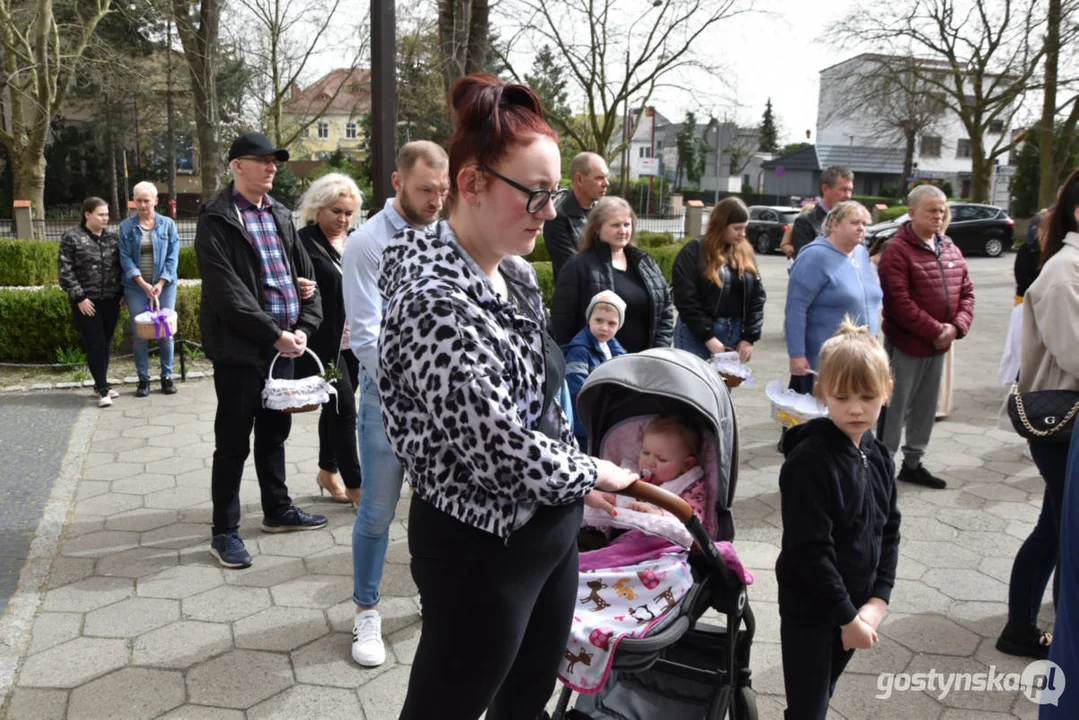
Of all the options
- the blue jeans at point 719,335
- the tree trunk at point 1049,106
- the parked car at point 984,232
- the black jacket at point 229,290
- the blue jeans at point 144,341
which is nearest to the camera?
the black jacket at point 229,290

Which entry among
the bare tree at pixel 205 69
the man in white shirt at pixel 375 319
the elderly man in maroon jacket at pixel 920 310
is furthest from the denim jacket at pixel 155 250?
the bare tree at pixel 205 69

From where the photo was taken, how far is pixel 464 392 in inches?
66.3

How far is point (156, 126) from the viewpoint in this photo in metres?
41.1

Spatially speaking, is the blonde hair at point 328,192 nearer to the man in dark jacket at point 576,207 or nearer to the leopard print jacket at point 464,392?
the man in dark jacket at point 576,207

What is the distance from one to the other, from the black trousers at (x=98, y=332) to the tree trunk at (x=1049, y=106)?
30.9 metres

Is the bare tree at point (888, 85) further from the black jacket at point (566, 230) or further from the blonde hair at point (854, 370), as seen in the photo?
the blonde hair at point (854, 370)

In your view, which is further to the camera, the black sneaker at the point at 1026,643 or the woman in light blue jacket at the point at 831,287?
the woman in light blue jacket at the point at 831,287

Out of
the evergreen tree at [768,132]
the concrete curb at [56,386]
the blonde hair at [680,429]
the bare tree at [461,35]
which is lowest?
the concrete curb at [56,386]

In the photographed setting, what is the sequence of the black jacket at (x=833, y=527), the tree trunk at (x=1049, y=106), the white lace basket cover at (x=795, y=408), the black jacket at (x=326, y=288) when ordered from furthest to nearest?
the tree trunk at (x=1049, y=106) → the black jacket at (x=326, y=288) → the white lace basket cover at (x=795, y=408) → the black jacket at (x=833, y=527)

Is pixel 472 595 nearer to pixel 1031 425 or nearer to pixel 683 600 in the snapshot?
pixel 683 600

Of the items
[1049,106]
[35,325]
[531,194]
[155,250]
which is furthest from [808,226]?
[1049,106]

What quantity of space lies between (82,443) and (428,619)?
5.65 meters

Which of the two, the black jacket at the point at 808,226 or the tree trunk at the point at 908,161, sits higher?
the tree trunk at the point at 908,161

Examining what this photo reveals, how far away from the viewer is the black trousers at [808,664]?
2564 millimetres
